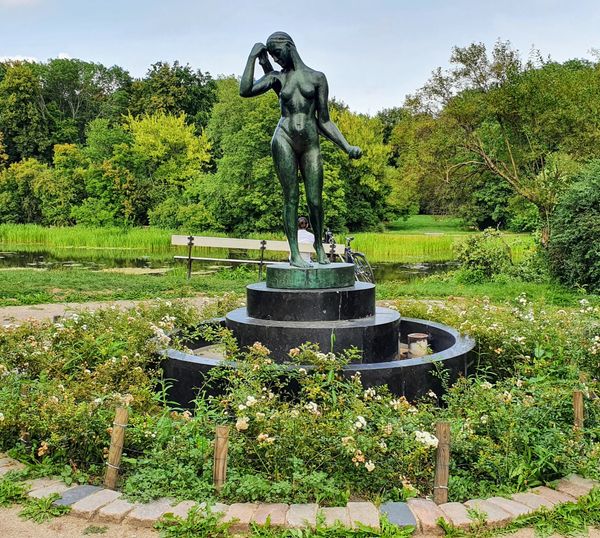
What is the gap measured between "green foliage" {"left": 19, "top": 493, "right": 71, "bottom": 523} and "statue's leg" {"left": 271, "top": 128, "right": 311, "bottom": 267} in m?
3.21

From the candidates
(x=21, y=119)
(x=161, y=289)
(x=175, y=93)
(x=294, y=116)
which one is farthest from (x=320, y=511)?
(x=21, y=119)

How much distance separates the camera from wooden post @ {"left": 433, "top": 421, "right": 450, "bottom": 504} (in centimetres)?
321

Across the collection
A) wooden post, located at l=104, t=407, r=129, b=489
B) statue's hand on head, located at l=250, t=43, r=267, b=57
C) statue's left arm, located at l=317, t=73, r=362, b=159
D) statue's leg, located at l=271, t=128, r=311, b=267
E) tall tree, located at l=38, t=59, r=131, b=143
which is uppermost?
tall tree, located at l=38, t=59, r=131, b=143

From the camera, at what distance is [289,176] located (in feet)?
19.4

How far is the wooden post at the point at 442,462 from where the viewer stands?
3.21 meters

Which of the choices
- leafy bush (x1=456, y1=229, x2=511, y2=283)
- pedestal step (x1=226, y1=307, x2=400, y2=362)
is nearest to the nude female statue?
pedestal step (x1=226, y1=307, x2=400, y2=362)

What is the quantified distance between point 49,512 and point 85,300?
27.3ft

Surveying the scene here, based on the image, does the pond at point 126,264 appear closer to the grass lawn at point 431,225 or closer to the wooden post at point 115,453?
the wooden post at point 115,453

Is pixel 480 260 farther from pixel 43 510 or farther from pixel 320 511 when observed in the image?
pixel 43 510

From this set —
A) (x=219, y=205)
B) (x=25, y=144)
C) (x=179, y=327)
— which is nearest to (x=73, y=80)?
(x=25, y=144)

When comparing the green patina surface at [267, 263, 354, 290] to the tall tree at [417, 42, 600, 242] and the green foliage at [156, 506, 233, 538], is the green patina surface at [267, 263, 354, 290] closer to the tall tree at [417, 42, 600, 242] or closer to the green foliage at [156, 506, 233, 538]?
the green foliage at [156, 506, 233, 538]

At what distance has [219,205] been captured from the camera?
97.1 feet

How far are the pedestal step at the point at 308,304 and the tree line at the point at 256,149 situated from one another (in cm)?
1030

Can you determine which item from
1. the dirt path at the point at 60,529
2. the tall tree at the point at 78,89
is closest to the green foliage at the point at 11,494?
the dirt path at the point at 60,529
